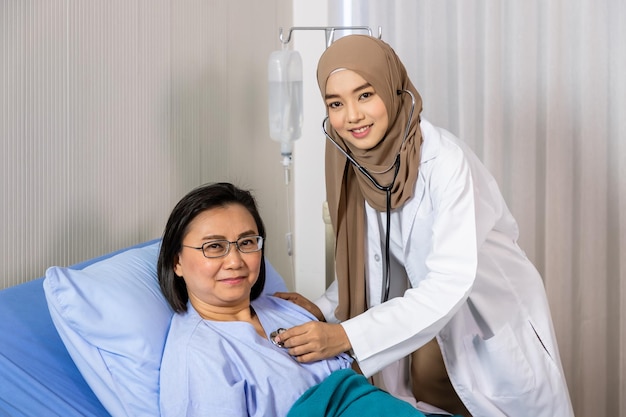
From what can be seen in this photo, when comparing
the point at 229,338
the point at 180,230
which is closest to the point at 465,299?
the point at 229,338

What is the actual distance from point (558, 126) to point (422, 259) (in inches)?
50.6

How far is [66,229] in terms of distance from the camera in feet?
5.46

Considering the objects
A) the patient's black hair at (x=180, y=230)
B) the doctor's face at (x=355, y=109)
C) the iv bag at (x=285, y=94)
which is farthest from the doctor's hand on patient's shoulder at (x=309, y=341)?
the iv bag at (x=285, y=94)

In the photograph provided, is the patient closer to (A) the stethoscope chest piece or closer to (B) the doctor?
(A) the stethoscope chest piece

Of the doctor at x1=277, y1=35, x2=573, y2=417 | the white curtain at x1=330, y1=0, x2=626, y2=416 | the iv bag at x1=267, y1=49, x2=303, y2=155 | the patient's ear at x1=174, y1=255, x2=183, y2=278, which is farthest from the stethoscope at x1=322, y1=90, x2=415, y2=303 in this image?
the white curtain at x1=330, y1=0, x2=626, y2=416

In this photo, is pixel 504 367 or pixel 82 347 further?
pixel 504 367

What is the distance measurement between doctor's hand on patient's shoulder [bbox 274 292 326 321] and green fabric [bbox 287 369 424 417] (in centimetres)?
48

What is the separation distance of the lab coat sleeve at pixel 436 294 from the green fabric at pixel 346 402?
252mm

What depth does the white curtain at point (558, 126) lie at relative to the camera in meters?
2.72

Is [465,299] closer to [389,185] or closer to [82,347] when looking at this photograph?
[389,185]

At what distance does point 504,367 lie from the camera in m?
1.73

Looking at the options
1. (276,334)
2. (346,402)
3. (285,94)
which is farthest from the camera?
(285,94)

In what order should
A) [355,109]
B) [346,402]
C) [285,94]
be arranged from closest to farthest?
[346,402]
[355,109]
[285,94]

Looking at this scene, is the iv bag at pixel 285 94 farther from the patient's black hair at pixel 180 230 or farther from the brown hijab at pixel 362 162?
the patient's black hair at pixel 180 230
